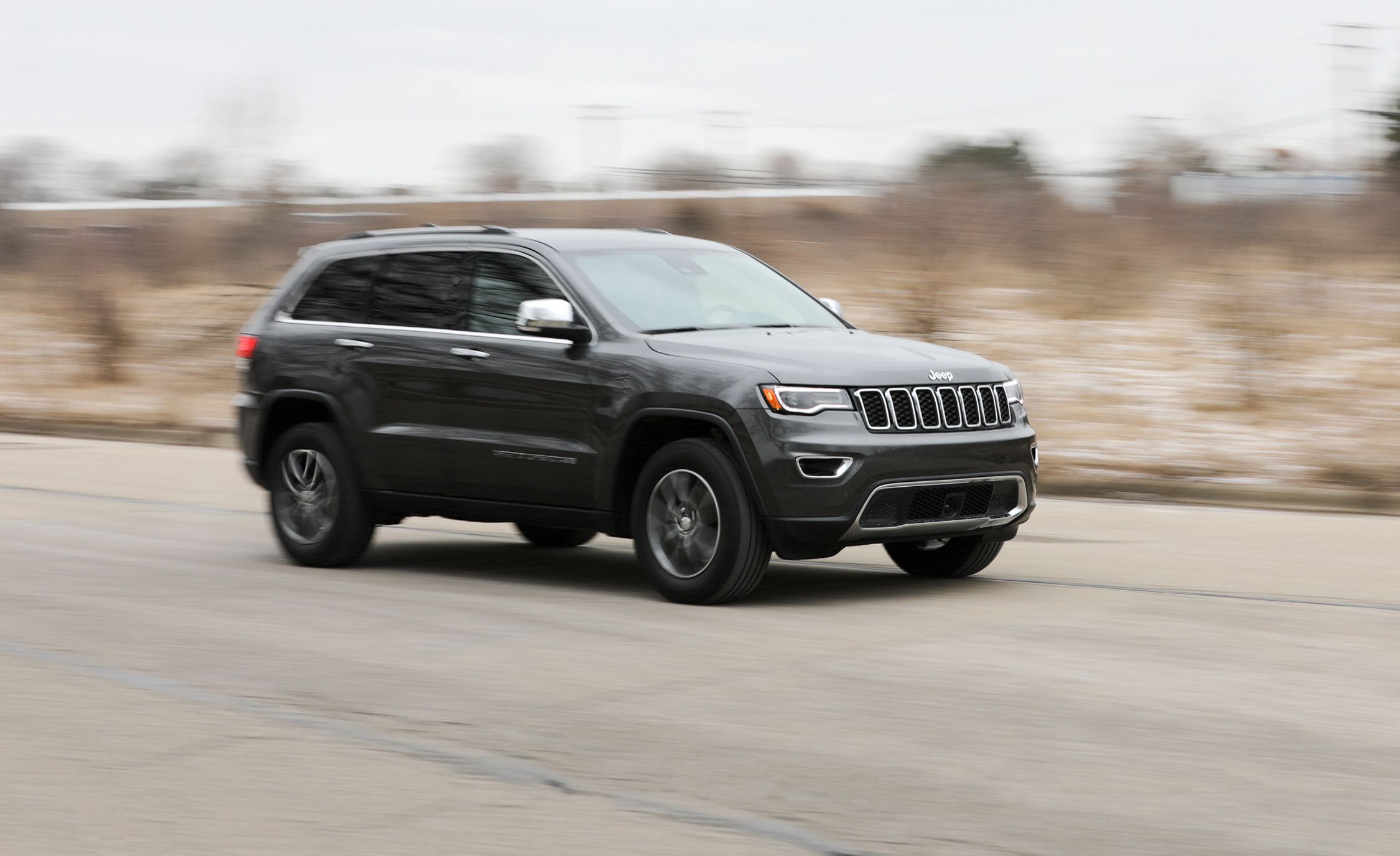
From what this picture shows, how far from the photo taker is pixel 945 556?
9.61 m

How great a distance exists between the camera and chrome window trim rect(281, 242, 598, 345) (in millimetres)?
9023

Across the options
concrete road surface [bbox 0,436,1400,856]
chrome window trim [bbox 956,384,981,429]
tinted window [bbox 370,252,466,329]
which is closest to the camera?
concrete road surface [bbox 0,436,1400,856]

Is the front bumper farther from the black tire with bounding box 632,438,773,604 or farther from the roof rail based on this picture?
the roof rail

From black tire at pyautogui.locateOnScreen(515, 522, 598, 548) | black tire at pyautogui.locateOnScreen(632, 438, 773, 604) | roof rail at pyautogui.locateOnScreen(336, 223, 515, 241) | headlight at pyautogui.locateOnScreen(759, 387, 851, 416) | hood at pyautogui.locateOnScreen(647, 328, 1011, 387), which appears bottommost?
black tire at pyautogui.locateOnScreen(515, 522, 598, 548)

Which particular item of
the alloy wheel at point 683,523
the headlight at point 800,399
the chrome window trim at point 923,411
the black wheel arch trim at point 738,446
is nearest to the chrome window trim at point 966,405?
the chrome window trim at point 923,411

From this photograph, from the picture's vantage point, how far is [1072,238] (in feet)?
82.1

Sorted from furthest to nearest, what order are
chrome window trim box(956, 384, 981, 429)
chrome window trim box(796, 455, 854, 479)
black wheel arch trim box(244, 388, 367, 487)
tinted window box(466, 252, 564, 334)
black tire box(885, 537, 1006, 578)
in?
black wheel arch trim box(244, 388, 367, 487) < black tire box(885, 537, 1006, 578) < tinted window box(466, 252, 564, 334) < chrome window trim box(956, 384, 981, 429) < chrome window trim box(796, 455, 854, 479)

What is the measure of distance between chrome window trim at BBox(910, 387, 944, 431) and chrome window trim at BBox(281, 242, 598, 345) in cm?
156

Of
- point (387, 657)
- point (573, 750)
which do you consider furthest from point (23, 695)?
point (573, 750)

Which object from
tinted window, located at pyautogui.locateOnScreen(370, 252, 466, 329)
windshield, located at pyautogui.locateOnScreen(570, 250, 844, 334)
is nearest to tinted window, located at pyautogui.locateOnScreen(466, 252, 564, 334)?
tinted window, located at pyautogui.locateOnScreen(370, 252, 466, 329)

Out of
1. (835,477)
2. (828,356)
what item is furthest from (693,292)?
(835,477)

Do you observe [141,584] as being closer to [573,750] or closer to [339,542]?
[339,542]

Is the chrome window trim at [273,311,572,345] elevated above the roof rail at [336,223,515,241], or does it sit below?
below

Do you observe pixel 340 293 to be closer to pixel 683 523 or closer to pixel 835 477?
pixel 683 523
